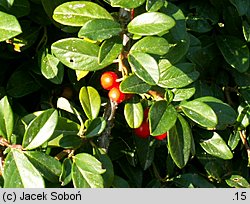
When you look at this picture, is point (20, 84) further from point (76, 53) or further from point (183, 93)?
point (183, 93)

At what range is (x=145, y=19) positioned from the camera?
3.87 ft

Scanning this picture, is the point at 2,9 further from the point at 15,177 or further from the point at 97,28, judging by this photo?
the point at 15,177

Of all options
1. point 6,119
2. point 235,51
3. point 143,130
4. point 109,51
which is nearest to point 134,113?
point 143,130

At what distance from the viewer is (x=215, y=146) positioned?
1.52 m

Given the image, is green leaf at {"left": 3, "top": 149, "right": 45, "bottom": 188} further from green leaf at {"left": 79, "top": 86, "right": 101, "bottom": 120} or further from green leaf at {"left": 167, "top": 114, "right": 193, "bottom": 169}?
green leaf at {"left": 167, "top": 114, "right": 193, "bottom": 169}

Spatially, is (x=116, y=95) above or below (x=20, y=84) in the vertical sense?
above

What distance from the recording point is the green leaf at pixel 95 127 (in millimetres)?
1222

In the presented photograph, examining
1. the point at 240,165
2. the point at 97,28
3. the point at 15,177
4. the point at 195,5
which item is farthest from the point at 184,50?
the point at 240,165

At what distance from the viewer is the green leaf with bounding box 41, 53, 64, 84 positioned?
134 centimetres

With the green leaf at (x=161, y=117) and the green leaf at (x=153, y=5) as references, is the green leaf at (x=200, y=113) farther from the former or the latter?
the green leaf at (x=153, y=5)

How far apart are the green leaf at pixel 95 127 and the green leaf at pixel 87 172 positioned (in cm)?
6

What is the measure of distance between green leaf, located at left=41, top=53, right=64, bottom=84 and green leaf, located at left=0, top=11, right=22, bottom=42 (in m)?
0.22

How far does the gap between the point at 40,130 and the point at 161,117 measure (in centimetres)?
27

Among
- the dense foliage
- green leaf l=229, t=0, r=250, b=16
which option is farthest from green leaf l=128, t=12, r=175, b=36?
green leaf l=229, t=0, r=250, b=16
